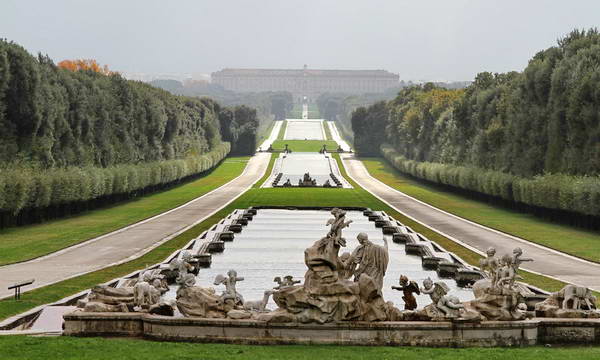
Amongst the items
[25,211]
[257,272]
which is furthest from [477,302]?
[25,211]

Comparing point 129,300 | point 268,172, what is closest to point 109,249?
point 129,300

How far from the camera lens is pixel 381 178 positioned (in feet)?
365

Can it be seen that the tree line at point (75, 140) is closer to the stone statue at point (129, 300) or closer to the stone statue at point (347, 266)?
the stone statue at point (129, 300)

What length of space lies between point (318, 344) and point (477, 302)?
3.75 meters

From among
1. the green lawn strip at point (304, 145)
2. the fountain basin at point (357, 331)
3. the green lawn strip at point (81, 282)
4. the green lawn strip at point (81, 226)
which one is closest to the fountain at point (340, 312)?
the fountain basin at point (357, 331)

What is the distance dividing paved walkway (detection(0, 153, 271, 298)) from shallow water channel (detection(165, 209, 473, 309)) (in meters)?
3.82

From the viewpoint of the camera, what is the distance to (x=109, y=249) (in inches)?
1702

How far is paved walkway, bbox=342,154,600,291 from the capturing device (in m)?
35.8

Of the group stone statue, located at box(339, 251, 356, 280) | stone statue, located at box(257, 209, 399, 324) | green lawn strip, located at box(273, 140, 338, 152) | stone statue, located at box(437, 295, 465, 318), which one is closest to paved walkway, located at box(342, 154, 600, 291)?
stone statue, located at box(437, 295, 465, 318)

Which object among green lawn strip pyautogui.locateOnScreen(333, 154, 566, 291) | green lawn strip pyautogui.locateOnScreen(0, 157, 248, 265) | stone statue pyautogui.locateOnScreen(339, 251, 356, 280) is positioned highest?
stone statue pyautogui.locateOnScreen(339, 251, 356, 280)

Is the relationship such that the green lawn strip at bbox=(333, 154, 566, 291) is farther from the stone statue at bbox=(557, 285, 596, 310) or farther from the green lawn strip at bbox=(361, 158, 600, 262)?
the stone statue at bbox=(557, 285, 596, 310)

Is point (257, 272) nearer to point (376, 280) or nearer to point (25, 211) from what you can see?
point (376, 280)

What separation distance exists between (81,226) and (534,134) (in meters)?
30.5

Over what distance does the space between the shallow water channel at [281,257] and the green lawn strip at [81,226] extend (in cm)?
770
